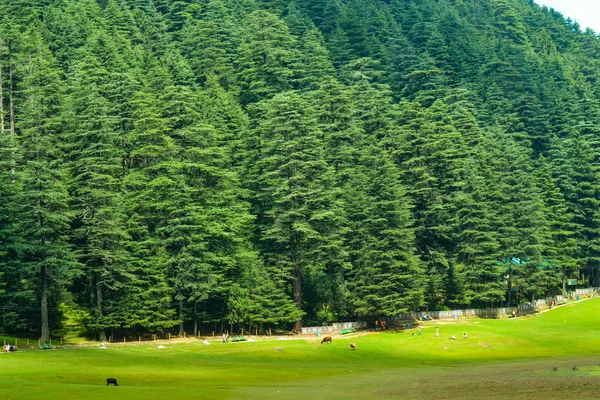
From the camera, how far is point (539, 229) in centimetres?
11750

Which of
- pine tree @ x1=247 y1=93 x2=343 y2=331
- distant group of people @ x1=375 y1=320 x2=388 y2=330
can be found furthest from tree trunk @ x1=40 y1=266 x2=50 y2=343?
distant group of people @ x1=375 y1=320 x2=388 y2=330

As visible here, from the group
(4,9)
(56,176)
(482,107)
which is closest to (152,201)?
(56,176)

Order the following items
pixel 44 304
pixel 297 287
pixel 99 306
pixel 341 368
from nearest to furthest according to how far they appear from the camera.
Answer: pixel 341 368
pixel 44 304
pixel 99 306
pixel 297 287

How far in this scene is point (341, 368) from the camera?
69.7 m

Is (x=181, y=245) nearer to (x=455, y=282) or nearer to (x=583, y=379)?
(x=455, y=282)

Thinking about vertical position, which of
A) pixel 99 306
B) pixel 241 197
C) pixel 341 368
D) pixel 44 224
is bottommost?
pixel 341 368

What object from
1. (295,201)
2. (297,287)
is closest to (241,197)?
(295,201)

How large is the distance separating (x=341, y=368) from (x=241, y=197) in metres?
44.1

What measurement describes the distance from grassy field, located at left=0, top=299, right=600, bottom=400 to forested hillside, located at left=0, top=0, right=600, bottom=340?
9689mm

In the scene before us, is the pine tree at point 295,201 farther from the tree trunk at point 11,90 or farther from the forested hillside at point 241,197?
the tree trunk at point 11,90

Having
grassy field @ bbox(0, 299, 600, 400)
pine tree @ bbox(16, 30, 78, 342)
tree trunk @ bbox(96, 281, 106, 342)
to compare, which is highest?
pine tree @ bbox(16, 30, 78, 342)

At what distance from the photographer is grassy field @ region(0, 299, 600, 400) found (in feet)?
167

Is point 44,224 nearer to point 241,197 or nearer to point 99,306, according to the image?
point 99,306

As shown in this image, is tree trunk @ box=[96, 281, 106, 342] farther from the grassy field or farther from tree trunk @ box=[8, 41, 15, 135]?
tree trunk @ box=[8, 41, 15, 135]
